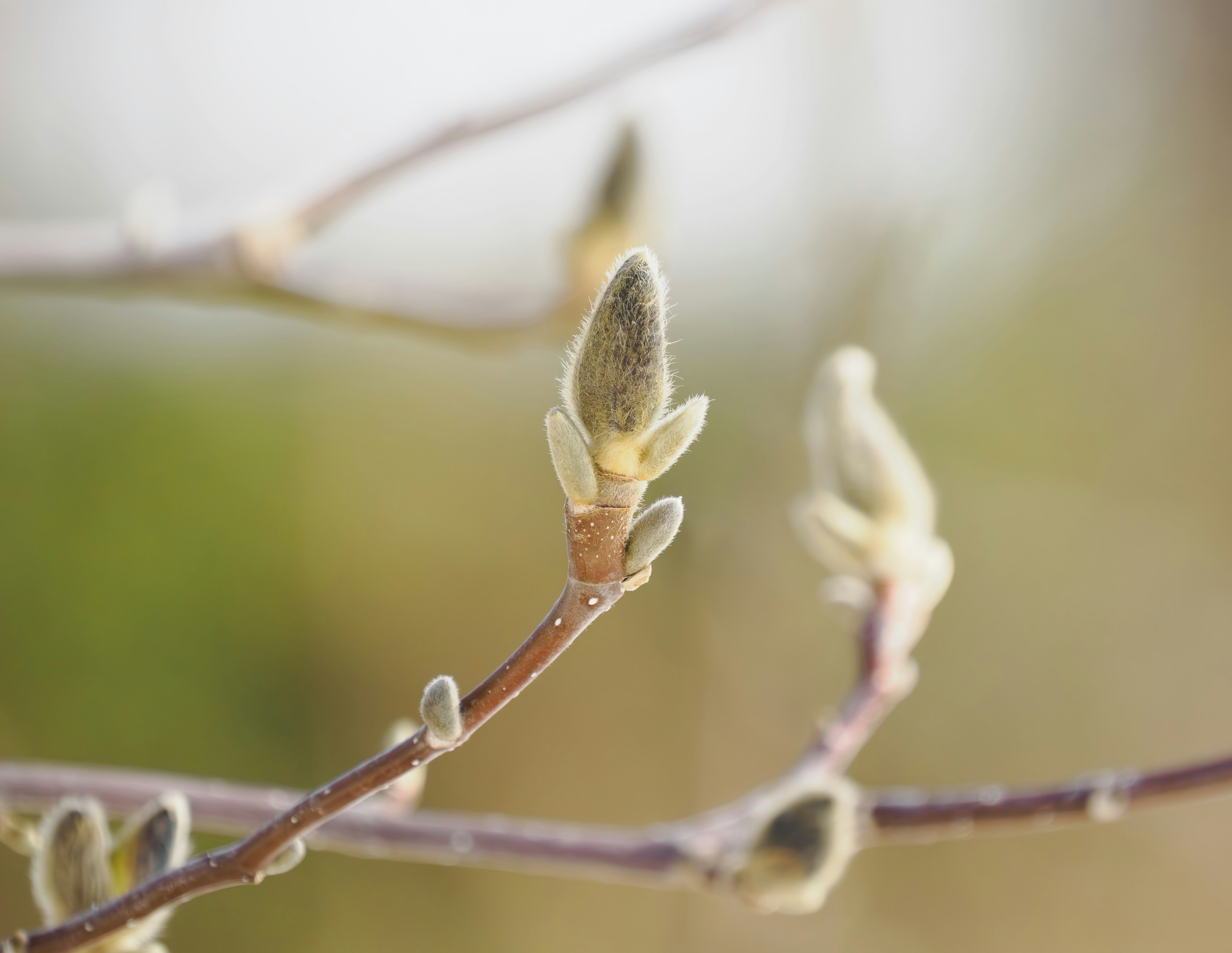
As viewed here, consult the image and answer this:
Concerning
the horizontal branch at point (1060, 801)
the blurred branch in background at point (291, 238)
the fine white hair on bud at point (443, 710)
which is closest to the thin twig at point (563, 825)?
the horizontal branch at point (1060, 801)

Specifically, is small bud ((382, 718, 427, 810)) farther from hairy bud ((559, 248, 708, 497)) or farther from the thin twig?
hairy bud ((559, 248, 708, 497))

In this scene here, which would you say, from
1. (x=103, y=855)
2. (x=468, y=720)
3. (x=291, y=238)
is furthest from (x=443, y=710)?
(x=291, y=238)

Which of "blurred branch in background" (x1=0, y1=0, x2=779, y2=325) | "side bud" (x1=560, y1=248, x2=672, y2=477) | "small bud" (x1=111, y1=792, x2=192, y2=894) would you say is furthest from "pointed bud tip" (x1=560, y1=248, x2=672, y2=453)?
"blurred branch in background" (x1=0, y1=0, x2=779, y2=325)

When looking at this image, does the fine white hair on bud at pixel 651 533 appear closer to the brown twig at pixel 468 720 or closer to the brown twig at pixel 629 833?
the brown twig at pixel 468 720

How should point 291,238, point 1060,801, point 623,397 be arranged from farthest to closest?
point 291,238 < point 1060,801 < point 623,397

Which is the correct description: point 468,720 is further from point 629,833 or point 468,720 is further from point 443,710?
point 629,833

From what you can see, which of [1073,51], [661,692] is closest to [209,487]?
[661,692]

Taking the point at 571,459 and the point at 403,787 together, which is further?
the point at 403,787

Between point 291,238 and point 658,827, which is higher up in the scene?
point 291,238
